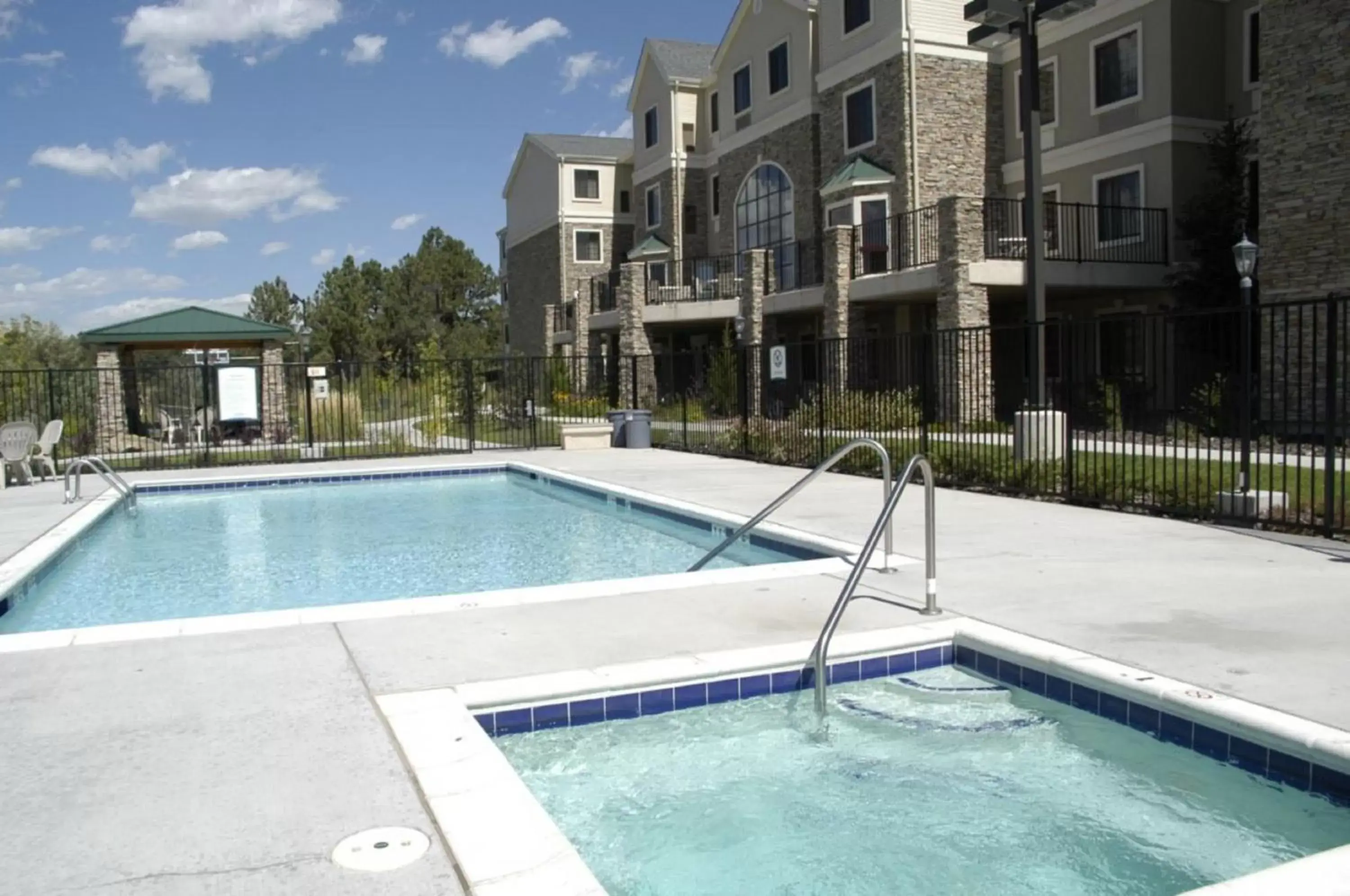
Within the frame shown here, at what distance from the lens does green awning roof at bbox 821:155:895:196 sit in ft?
83.8

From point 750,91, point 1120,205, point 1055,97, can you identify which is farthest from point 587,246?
point 1120,205

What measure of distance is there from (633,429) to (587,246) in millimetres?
21364

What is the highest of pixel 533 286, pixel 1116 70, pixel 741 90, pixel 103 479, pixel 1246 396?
pixel 741 90

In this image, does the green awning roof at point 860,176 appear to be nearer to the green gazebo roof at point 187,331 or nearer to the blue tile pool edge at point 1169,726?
the green gazebo roof at point 187,331

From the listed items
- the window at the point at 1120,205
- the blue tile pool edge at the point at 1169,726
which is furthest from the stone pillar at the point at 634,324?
the blue tile pool edge at the point at 1169,726

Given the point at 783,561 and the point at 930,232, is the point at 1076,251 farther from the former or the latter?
the point at 783,561

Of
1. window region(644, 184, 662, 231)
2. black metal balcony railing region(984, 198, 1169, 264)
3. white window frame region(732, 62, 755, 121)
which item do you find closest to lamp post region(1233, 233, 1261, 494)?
black metal balcony railing region(984, 198, 1169, 264)

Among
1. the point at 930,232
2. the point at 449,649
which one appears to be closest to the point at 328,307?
the point at 930,232

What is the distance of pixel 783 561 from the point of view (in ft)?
31.4

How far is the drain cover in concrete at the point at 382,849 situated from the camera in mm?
3203

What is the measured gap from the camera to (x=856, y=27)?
26.7 m

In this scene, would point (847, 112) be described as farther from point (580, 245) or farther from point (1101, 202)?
point (580, 245)

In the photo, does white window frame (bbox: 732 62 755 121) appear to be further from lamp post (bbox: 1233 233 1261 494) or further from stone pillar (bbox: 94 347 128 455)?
lamp post (bbox: 1233 233 1261 494)

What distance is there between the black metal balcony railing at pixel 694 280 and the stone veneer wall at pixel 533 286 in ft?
24.4
